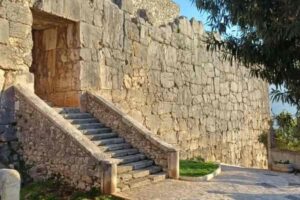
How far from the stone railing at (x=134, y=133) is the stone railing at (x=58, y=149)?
1696 millimetres

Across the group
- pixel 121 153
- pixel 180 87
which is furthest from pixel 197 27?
pixel 121 153

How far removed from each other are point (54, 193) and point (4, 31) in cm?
320

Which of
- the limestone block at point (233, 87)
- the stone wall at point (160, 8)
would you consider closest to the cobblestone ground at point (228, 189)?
the limestone block at point (233, 87)

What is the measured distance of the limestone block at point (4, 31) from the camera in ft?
23.9

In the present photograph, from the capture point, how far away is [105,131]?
865cm

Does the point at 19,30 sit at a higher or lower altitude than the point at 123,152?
higher

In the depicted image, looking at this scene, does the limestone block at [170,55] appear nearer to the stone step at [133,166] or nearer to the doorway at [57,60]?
the doorway at [57,60]

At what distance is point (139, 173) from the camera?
7.38m

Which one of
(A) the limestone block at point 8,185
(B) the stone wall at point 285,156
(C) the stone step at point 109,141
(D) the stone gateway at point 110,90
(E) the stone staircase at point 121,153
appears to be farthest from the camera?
(B) the stone wall at point 285,156

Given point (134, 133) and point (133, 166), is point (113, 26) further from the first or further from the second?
point (133, 166)

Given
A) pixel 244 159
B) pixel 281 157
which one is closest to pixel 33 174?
pixel 281 157

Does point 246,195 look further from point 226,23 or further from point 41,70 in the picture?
point 41,70

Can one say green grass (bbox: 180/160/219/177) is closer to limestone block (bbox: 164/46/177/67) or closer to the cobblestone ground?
the cobblestone ground

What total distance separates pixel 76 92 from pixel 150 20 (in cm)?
381
